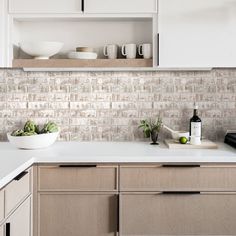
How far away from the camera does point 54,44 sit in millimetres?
2844

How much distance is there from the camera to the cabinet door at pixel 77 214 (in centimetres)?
251

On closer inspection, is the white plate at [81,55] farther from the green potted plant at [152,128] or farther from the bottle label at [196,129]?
the bottle label at [196,129]

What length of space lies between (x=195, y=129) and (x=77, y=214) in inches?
41.1

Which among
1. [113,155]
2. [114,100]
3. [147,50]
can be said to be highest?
[147,50]

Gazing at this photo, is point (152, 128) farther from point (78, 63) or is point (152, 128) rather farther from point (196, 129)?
point (78, 63)

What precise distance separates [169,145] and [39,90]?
1.13m

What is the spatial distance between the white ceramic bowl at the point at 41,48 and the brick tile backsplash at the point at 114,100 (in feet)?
0.94

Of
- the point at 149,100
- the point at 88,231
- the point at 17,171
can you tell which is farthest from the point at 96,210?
the point at 149,100

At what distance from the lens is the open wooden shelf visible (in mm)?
2801

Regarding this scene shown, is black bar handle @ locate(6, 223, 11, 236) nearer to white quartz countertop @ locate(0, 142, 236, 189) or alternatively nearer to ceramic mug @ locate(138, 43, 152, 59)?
white quartz countertop @ locate(0, 142, 236, 189)

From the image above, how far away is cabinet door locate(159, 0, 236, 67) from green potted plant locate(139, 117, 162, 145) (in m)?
0.51

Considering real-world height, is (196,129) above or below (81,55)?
below

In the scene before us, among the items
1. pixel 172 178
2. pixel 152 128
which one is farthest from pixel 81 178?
pixel 152 128

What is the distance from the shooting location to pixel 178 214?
251 centimetres
